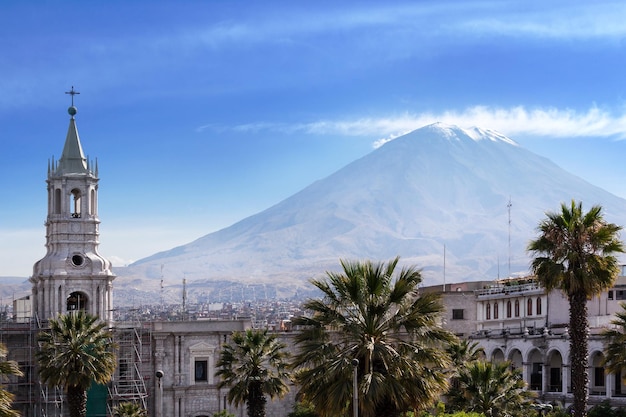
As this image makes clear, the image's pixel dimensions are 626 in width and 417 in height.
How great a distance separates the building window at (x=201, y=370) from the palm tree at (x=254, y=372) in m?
22.3

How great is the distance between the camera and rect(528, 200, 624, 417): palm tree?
43.4 meters

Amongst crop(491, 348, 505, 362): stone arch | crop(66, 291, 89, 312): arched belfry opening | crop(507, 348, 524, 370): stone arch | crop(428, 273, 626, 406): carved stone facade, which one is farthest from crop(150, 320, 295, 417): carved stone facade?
crop(507, 348, 524, 370): stone arch

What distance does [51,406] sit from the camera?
73750 mm

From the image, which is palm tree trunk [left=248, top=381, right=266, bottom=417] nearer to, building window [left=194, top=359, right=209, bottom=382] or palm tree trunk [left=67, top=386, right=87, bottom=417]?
palm tree trunk [left=67, top=386, right=87, bottom=417]

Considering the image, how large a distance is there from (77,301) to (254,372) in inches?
1066

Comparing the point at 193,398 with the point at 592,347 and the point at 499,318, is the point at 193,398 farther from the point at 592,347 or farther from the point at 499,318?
the point at 592,347

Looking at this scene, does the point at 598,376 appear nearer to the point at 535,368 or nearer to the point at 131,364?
the point at 535,368

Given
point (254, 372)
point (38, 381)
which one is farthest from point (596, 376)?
point (38, 381)

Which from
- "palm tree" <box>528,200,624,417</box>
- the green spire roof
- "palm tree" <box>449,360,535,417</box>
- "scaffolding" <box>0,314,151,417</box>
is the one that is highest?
the green spire roof

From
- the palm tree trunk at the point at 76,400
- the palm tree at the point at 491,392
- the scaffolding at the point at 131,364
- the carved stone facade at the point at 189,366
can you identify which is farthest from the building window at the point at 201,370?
the palm tree at the point at 491,392

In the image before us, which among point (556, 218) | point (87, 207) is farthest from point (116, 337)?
point (556, 218)

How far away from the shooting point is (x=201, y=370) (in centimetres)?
7788

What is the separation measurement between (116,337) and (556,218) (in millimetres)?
40042

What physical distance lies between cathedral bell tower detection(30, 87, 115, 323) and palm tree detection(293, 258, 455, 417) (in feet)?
148
